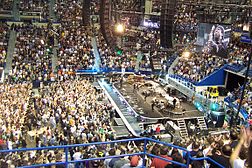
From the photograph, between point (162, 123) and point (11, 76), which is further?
point (11, 76)

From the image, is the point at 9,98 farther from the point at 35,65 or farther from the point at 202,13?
the point at 202,13

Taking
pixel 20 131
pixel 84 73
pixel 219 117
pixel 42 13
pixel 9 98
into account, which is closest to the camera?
pixel 20 131

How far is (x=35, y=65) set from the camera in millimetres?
24219

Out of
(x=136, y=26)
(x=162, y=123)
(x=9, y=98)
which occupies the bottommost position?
(x=162, y=123)

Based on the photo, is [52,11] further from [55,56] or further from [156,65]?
[156,65]

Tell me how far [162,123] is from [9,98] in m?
8.65

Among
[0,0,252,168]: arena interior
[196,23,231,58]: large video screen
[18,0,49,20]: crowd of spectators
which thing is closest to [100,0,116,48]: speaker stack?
[0,0,252,168]: arena interior

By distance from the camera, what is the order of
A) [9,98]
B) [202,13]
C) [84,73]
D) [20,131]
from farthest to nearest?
Answer: [84,73] → [202,13] → [9,98] → [20,131]

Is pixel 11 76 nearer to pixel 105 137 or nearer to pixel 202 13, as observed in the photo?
pixel 105 137

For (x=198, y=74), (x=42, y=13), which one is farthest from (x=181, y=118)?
(x=42, y=13)

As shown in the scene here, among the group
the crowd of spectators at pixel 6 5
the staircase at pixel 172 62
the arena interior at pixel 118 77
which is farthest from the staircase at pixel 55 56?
the staircase at pixel 172 62

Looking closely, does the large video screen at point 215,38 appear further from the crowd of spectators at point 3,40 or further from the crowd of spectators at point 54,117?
the crowd of spectators at point 3,40

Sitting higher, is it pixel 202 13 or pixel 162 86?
pixel 202 13

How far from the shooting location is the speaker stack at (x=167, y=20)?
459 inches
